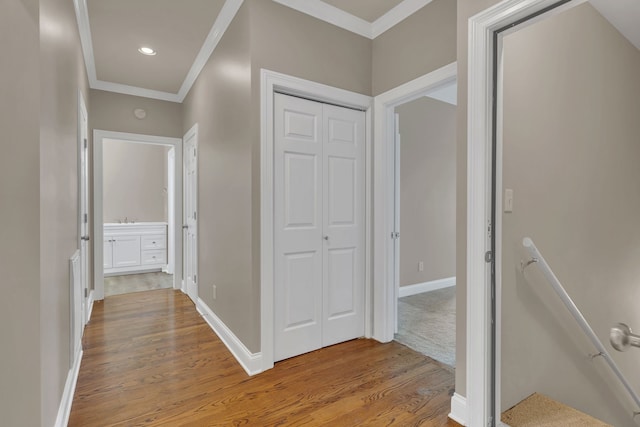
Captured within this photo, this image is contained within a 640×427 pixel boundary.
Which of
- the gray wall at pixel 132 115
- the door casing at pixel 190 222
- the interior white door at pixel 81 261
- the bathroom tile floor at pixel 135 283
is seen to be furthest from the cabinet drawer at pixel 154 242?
the interior white door at pixel 81 261

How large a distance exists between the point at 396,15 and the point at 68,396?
3442 mm

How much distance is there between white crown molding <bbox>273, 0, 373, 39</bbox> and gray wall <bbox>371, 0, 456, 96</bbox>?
0.53ft

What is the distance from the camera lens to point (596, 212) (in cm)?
246

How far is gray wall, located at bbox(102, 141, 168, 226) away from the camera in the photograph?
5.86 metres

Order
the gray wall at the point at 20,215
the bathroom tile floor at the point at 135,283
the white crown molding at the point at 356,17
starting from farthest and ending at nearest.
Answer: the bathroom tile floor at the point at 135,283 < the white crown molding at the point at 356,17 < the gray wall at the point at 20,215

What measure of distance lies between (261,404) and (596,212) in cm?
281

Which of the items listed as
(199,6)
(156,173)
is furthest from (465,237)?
(156,173)

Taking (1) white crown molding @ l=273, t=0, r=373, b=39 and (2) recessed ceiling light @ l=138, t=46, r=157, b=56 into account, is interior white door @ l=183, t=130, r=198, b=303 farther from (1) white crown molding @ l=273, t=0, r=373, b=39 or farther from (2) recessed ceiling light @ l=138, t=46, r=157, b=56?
(1) white crown molding @ l=273, t=0, r=373, b=39

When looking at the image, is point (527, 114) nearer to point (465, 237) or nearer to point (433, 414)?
point (465, 237)

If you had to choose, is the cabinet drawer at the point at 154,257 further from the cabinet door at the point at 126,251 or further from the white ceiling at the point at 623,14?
the white ceiling at the point at 623,14

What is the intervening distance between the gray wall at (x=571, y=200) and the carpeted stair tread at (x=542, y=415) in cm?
6

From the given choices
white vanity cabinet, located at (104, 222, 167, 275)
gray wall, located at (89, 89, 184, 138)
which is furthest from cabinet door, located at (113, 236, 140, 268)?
gray wall, located at (89, 89, 184, 138)

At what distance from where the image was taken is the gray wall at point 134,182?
19.2ft

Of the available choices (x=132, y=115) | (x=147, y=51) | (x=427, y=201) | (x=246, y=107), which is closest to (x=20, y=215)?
(x=246, y=107)
